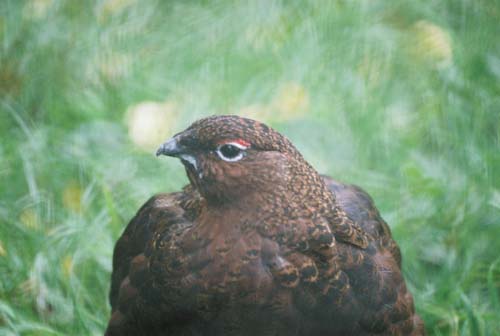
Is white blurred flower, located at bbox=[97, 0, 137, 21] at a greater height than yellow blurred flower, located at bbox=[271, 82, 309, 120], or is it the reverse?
white blurred flower, located at bbox=[97, 0, 137, 21]

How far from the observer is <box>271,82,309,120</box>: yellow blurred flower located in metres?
4.68

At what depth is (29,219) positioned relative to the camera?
3.78 m

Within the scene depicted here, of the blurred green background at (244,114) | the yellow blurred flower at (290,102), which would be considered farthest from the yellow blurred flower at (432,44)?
the yellow blurred flower at (290,102)

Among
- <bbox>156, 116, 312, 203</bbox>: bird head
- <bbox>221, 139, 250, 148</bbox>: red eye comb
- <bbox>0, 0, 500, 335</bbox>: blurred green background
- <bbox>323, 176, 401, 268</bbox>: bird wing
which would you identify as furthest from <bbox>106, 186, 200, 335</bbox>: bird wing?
<bbox>323, 176, 401, 268</bbox>: bird wing

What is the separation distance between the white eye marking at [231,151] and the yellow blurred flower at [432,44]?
267 centimetres

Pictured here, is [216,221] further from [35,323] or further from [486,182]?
[486,182]

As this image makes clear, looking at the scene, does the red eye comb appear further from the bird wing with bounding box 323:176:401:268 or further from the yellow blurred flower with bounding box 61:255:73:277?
the yellow blurred flower with bounding box 61:255:73:277

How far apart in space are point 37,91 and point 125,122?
615 mm

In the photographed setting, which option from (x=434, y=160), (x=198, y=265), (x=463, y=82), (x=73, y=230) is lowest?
(x=198, y=265)

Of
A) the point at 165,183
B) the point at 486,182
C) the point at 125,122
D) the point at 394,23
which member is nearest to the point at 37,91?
the point at 125,122

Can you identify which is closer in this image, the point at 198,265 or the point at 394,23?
the point at 198,265

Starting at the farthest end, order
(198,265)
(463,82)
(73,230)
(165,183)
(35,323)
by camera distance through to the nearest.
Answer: (463,82) → (165,183) → (73,230) → (35,323) → (198,265)

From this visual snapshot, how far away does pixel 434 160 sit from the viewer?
169 inches

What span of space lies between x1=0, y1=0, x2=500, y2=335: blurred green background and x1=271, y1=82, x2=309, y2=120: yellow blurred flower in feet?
0.04
